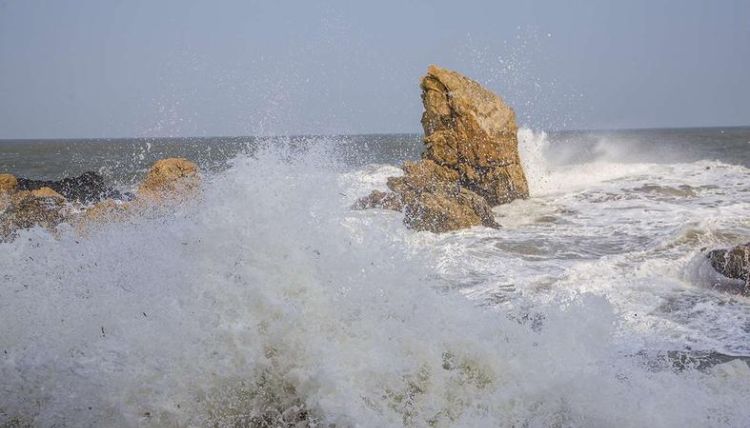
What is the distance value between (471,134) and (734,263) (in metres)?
6.95

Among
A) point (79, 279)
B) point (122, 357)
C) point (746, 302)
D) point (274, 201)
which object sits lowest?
point (746, 302)

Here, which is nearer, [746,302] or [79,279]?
[79,279]

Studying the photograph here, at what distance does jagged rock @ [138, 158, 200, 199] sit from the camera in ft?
35.9

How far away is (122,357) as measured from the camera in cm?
356

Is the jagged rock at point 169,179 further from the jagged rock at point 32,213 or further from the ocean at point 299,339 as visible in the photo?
the ocean at point 299,339

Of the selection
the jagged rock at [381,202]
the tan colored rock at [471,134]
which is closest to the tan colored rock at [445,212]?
the jagged rock at [381,202]

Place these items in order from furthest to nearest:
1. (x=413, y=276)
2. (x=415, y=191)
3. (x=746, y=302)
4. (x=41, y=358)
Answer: (x=415, y=191)
(x=746, y=302)
(x=413, y=276)
(x=41, y=358)

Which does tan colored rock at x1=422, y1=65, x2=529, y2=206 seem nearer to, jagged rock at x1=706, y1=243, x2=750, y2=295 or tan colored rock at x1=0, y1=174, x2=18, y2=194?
jagged rock at x1=706, y1=243, x2=750, y2=295

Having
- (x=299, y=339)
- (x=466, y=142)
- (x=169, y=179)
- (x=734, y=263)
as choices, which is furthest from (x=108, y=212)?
(x=734, y=263)

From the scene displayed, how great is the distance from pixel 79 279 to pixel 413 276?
231 cm

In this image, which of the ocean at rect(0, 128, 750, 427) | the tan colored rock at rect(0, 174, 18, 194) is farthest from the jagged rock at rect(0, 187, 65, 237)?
the ocean at rect(0, 128, 750, 427)

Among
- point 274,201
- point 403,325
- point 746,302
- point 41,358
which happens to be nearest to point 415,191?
point 746,302

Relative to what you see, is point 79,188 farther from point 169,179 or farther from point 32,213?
point 32,213

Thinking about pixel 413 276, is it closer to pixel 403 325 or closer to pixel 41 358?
pixel 403 325
